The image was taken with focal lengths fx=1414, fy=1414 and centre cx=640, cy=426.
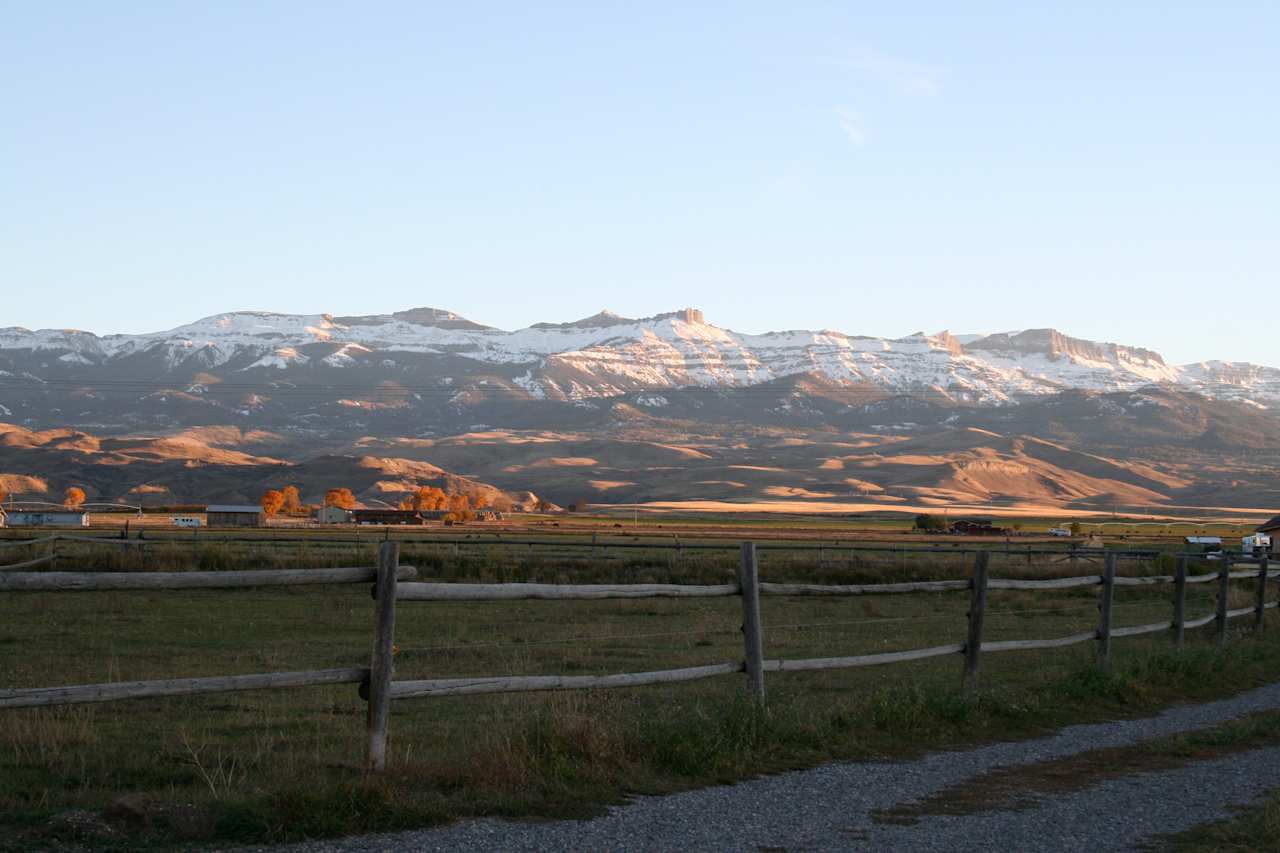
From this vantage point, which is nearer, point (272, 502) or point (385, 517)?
point (385, 517)

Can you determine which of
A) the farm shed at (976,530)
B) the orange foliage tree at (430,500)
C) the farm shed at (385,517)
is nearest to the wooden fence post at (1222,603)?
the farm shed at (976,530)

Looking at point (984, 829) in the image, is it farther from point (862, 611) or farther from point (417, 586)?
point (862, 611)

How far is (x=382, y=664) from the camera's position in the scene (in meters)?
9.73

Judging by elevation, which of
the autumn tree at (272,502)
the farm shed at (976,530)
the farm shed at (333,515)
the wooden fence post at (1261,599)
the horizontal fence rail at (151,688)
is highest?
the horizontal fence rail at (151,688)

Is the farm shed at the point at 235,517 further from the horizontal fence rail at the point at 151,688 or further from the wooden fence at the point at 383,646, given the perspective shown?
the horizontal fence rail at the point at 151,688

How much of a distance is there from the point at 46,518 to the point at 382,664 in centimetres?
11876

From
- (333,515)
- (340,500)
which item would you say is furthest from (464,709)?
(340,500)

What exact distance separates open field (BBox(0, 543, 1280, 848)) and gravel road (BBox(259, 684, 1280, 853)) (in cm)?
36

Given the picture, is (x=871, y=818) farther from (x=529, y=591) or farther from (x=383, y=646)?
(x=383, y=646)

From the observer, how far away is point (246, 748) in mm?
11789

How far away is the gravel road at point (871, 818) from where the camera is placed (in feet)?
28.5

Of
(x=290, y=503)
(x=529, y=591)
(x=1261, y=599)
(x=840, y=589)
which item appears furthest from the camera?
(x=290, y=503)

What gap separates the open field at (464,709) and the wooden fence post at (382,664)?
0.86ft

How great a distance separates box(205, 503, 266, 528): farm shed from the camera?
116181mm
